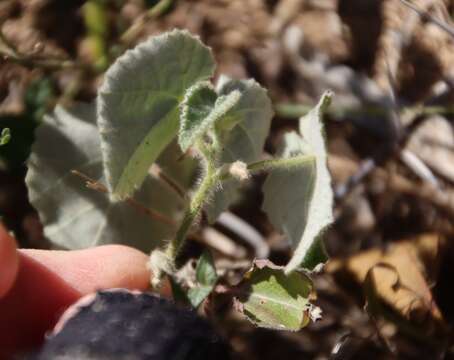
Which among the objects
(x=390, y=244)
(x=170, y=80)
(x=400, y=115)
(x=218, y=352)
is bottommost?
(x=390, y=244)

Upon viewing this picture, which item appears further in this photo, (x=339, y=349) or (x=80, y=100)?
(x=80, y=100)

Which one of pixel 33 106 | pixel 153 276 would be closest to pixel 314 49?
pixel 33 106

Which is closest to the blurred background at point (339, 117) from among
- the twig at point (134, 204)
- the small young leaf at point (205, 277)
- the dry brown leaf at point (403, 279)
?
the dry brown leaf at point (403, 279)

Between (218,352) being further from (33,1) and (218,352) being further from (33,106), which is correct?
(33,1)

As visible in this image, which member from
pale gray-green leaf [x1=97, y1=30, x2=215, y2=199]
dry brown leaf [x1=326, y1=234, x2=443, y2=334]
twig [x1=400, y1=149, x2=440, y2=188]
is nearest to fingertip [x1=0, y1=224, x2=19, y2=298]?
pale gray-green leaf [x1=97, y1=30, x2=215, y2=199]

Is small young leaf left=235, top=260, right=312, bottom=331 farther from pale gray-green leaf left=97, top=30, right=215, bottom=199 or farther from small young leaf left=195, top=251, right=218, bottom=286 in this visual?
pale gray-green leaf left=97, top=30, right=215, bottom=199

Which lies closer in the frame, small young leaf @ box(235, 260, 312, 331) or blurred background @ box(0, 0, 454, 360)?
small young leaf @ box(235, 260, 312, 331)

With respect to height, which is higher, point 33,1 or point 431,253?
point 33,1
